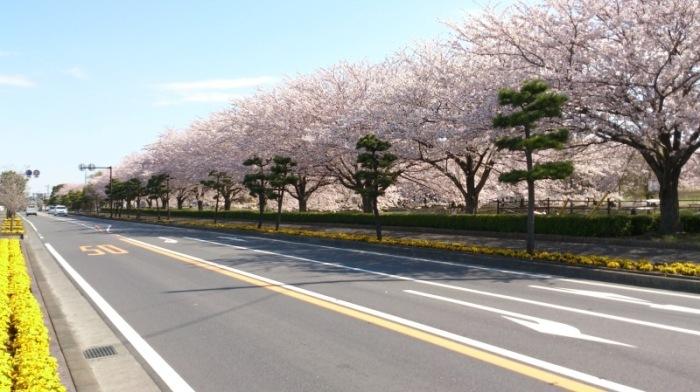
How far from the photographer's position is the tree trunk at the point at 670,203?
55.5 ft

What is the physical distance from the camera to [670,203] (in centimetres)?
1697

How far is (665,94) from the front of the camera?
15.7 metres

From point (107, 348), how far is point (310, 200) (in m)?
43.8

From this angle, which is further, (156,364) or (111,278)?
(111,278)

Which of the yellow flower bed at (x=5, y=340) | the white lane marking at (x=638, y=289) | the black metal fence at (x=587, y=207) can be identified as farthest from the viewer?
the black metal fence at (x=587, y=207)

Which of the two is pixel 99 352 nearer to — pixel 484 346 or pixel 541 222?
pixel 484 346

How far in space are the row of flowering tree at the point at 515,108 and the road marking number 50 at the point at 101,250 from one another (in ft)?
32.2

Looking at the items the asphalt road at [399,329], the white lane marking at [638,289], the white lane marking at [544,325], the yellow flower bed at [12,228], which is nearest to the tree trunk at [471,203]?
the asphalt road at [399,329]

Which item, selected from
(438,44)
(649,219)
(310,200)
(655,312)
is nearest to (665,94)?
(649,219)

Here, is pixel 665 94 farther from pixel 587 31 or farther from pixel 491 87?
pixel 491 87

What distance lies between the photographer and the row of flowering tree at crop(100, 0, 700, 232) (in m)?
15.3

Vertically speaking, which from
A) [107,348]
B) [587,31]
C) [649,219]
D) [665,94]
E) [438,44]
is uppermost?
[438,44]

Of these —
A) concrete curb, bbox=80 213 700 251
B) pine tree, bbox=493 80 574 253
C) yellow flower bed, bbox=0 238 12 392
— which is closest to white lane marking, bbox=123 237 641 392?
yellow flower bed, bbox=0 238 12 392

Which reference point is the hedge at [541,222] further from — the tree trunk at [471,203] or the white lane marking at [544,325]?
the white lane marking at [544,325]
